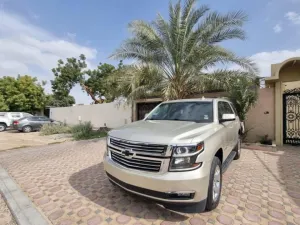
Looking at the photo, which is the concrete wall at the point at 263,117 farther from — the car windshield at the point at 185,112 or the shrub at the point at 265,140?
the car windshield at the point at 185,112

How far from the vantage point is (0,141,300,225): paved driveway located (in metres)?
2.57

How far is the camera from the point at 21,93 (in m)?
21.2

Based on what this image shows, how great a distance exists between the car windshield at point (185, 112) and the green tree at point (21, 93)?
23.0 m

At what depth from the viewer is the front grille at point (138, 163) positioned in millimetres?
2322

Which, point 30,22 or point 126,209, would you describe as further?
point 30,22

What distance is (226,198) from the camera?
312cm

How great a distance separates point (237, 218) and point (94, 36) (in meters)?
10.6

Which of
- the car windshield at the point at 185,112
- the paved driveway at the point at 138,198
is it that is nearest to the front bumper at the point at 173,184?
the paved driveway at the point at 138,198

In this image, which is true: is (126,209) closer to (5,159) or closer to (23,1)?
(5,159)

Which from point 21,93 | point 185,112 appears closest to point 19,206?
point 185,112

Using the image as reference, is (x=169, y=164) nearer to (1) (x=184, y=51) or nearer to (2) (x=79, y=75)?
(1) (x=184, y=51)

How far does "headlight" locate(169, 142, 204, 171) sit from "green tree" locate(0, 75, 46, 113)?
24.5 metres

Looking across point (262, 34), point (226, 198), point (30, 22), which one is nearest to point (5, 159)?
point (30, 22)

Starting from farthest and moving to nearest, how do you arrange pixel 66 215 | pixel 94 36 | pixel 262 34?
pixel 94 36 → pixel 262 34 → pixel 66 215
